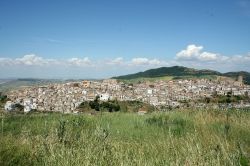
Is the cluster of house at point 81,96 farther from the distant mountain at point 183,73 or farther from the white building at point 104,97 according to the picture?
the distant mountain at point 183,73

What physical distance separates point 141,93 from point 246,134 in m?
16.2

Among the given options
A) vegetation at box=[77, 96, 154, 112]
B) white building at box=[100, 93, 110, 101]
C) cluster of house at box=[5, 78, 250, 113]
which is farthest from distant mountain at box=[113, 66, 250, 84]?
vegetation at box=[77, 96, 154, 112]

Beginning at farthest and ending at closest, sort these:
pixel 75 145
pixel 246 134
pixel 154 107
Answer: pixel 154 107 → pixel 246 134 → pixel 75 145

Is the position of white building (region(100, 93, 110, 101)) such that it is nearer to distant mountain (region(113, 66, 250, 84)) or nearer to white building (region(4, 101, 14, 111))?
white building (region(4, 101, 14, 111))

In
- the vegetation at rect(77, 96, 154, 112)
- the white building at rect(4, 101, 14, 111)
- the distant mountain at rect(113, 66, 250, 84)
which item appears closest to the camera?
the white building at rect(4, 101, 14, 111)

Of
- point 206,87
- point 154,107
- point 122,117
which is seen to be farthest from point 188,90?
point 122,117

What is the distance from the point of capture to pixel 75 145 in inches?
229

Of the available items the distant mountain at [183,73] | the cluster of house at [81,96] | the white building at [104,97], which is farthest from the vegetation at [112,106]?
the distant mountain at [183,73]

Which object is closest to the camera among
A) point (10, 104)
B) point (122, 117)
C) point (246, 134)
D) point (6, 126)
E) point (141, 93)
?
point (246, 134)

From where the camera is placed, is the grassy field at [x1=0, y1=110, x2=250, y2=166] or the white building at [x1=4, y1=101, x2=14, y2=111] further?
the white building at [x1=4, y1=101, x2=14, y2=111]

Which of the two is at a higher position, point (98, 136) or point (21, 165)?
point (98, 136)

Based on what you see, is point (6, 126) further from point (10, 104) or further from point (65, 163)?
point (65, 163)

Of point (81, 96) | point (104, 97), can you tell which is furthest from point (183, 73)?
point (104, 97)

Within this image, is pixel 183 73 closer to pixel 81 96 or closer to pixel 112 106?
pixel 81 96
